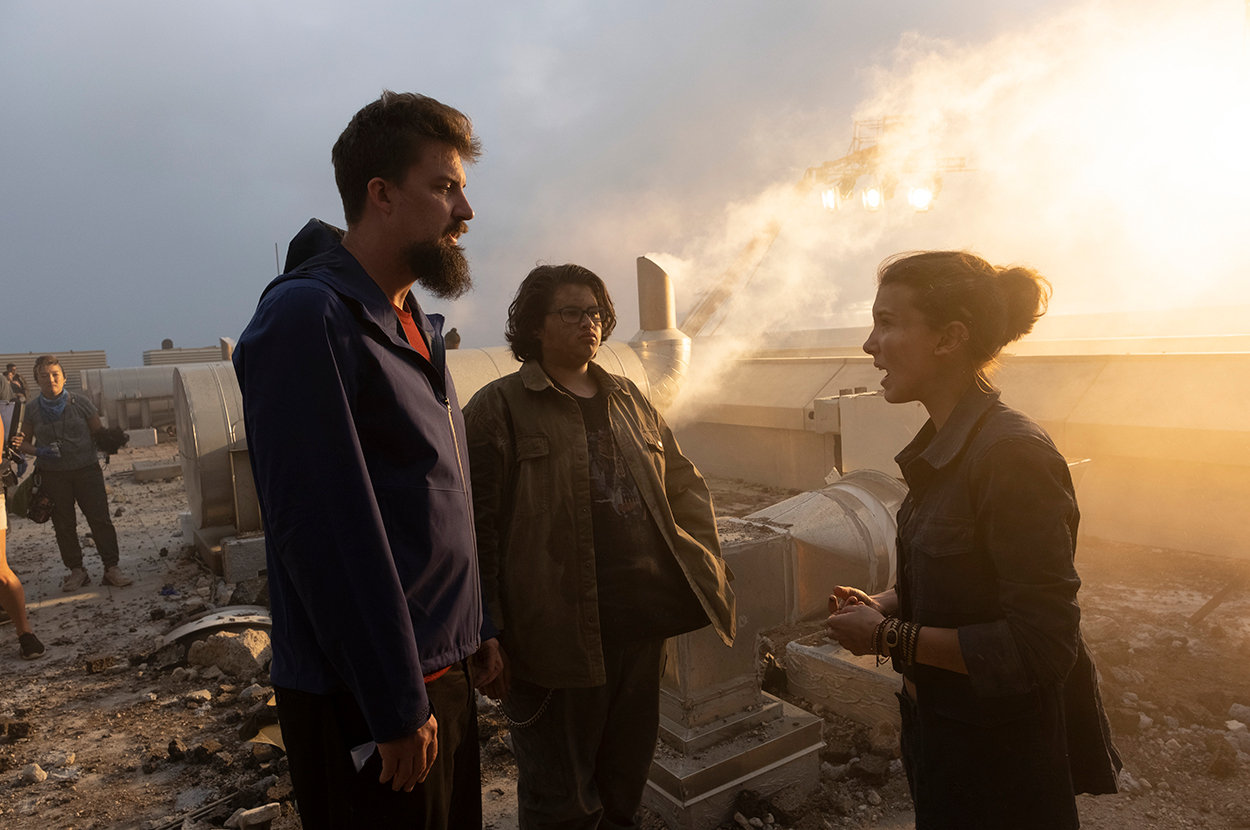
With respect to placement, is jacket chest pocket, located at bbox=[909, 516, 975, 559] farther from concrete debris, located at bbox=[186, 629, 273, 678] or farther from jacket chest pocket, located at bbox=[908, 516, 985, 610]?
concrete debris, located at bbox=[186, 629, 273, 678]

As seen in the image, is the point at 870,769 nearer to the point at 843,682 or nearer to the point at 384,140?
the point at 843,682

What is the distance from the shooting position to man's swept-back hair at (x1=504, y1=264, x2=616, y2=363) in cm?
249

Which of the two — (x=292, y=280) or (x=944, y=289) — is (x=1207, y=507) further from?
(x=292, y=280)

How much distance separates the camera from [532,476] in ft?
7.41

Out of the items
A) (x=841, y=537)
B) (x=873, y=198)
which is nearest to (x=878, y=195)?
(x=873, y=198)

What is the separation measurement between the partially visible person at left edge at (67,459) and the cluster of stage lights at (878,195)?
13666mm

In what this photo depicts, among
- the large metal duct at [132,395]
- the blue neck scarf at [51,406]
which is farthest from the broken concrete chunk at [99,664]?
the large metal duct at [132,395]

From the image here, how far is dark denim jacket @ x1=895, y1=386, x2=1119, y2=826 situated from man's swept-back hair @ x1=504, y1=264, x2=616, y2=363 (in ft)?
4.21

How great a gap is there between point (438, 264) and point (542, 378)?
2.27ft

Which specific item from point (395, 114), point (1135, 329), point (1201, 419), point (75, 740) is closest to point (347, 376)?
point (395, 114)

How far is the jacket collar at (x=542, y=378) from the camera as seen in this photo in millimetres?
2348

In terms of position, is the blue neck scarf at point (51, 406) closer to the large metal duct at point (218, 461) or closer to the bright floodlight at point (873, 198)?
the large metal duct at point (218, 461)

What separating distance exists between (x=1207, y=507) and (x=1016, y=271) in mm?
6114

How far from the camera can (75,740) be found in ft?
13.9
